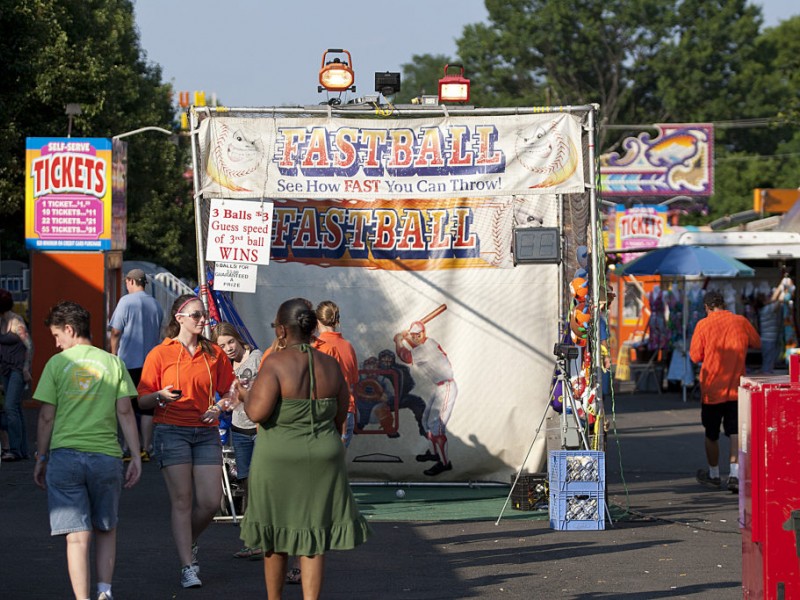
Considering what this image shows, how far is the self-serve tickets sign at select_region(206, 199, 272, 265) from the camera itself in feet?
37.7

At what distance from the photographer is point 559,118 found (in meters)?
12.0

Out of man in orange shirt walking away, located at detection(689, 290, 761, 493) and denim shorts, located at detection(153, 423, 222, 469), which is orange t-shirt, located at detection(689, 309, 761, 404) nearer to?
man in orange shirt walking away, located at detection(689, 290, 761, 493)

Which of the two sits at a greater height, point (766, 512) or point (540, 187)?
point (540, 187)

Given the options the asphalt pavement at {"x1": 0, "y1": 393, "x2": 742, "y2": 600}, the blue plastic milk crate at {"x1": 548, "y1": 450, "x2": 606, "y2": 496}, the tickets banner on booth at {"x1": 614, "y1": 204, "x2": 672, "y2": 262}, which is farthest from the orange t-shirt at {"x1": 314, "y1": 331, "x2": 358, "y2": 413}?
the tickets banner on booth at {"x1": 614, "y1": 204, "x2": 672, "y2": 262}

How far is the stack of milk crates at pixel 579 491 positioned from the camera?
11.1 metres

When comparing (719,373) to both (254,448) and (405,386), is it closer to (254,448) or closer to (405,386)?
(405,386)

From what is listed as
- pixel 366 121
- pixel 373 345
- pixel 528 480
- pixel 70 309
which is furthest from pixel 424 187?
pixel 70 309

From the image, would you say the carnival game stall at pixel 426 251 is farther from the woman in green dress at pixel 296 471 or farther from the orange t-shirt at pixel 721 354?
the woman in green dress at pixel 296 471

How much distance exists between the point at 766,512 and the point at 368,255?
6.95 m

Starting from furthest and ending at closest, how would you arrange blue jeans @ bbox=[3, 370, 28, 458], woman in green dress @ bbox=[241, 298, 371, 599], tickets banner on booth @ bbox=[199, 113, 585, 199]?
blue jeans @ bbox=[3, 370, 28, 458], tickets banner on booth @ bbox=[199, 113, 585, 199], woman in green dress @ bbox=[241, 298, 371, 599]

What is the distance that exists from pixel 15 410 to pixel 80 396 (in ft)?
25.5

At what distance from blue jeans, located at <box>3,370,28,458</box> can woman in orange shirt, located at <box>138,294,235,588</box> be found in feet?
21.8

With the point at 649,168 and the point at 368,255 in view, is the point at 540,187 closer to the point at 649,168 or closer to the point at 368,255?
the point at 368,255

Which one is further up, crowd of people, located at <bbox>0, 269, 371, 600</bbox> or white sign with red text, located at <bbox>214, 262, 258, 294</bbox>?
Result: white sign with red text, located at <bbox>214, 262, 258, 294</bbox>
